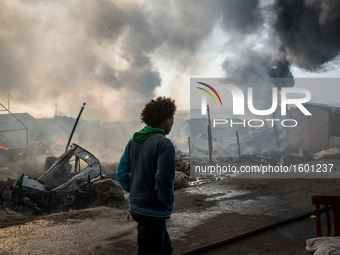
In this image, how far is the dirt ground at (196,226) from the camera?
15.0 feet

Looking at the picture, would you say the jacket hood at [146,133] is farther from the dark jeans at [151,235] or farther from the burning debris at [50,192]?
the burning debris at [50,192]

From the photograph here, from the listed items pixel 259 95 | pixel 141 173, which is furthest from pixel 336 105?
pixel 141 173

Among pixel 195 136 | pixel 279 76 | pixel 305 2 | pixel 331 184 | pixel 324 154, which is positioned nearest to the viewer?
pixel 331 184

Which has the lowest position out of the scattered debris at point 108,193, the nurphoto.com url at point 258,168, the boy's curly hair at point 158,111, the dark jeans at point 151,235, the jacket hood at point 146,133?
the nurphoto.com url at point 258,168

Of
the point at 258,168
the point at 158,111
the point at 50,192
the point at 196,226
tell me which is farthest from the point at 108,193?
the point at 258,168

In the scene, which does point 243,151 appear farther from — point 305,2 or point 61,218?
point 61,218

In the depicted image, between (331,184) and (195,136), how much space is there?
1434 inches

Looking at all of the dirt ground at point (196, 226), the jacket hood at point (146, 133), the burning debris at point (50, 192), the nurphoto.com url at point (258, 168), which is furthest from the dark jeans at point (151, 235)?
the nurphoto.com url at point (258, 168)

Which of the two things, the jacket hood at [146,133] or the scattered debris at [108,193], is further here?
the scattered debris at [108,193]

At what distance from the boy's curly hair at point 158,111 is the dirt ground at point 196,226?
8.18 ft

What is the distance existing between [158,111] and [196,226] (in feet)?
12.1

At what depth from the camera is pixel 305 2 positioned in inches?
769

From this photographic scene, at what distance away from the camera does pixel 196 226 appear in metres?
5.60

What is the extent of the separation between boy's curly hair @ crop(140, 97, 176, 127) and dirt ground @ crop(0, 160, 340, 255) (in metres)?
2.49
